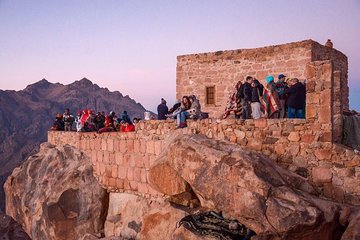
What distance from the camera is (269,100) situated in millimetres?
8578

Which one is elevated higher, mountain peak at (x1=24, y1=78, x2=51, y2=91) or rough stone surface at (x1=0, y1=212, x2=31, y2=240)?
mountain peak at (x1=24, y1=78, x2=51, y2=91)

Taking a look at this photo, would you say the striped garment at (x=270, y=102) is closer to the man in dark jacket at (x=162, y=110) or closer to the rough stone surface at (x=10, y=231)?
the man in dark jacket at (x=162, y=110)

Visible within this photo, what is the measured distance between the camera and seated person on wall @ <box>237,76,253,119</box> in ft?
28.5

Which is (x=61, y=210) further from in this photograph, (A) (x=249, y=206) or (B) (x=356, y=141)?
(B) (x=356, y=141)

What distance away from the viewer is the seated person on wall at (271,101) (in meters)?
8.43

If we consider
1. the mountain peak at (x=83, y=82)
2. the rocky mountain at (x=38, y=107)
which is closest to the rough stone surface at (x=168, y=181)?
the rocky mountain at (x=38, y=107)

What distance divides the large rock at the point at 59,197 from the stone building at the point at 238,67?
5.48m

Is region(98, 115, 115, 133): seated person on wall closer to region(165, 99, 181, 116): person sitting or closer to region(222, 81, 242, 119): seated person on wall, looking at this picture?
region(165, 99, 181, 116): person sitting

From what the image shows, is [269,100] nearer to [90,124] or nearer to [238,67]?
[238,67]

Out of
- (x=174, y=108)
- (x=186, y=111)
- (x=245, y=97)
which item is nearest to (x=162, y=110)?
(x=174, y=108)

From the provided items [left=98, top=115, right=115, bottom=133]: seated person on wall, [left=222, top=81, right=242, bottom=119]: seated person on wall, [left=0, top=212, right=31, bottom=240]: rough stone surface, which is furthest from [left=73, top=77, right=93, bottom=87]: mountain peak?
[left=222, top=81, right=242, bottom=119]: seated person on wall

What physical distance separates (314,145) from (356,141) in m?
1.08

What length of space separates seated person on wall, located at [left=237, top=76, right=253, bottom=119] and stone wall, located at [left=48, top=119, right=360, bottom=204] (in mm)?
724

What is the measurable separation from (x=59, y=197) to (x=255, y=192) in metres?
8.25
